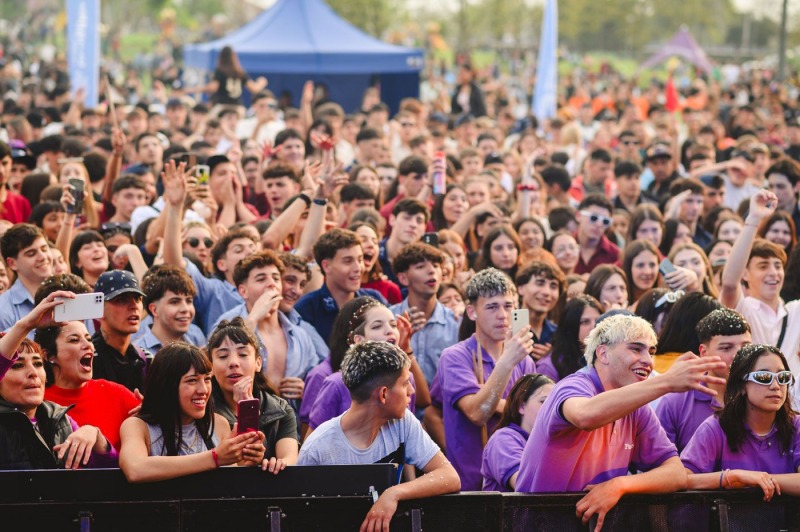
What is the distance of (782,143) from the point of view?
19016 millimetres

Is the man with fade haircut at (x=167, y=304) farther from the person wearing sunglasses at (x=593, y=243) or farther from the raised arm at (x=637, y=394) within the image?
the person wearing sunglasses at (x=593, y=243)

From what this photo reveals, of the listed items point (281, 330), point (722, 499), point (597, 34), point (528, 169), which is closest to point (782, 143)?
point (528, 169)

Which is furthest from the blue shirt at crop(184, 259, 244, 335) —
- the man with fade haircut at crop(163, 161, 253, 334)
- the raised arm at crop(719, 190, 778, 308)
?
the raised arm at crop(719, 190, 778, 308)

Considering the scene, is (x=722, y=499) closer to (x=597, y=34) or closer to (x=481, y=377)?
(x=481, y=377)

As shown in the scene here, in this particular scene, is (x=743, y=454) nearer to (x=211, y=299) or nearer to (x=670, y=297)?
(x=670, y=297)

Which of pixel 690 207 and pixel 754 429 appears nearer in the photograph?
pixel 754 429

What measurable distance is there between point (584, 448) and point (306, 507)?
114cm

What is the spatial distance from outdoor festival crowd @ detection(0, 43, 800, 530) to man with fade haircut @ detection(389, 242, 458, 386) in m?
0.02

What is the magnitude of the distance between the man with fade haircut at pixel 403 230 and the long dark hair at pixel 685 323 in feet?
8.18

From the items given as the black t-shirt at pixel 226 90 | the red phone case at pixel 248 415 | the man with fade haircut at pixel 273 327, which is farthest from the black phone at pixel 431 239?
the black t-shirt at pixel 226 90

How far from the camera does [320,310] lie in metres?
7.77

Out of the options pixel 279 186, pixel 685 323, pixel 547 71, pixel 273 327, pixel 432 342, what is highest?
pixel 547 71

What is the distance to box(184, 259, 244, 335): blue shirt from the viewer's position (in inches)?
308

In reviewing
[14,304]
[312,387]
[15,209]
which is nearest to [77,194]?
[14,304]
